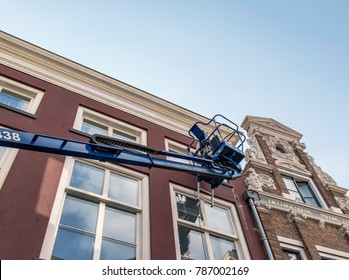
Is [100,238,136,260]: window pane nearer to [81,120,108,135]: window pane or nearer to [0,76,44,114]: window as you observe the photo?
[81,120,108,135]: window pane

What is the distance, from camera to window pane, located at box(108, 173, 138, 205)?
8.46 metres

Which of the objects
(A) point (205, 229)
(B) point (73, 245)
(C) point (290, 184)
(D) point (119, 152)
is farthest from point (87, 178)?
(C) point (290, 184)

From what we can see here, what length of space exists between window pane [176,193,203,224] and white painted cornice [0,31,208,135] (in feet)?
11.7

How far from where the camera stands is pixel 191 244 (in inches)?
328

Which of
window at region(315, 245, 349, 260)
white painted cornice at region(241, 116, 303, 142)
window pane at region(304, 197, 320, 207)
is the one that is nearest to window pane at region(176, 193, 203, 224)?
window at region(315, 245, 349, 260)

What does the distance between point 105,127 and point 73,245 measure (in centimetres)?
505

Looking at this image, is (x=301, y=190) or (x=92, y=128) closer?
(x=92, y=128)

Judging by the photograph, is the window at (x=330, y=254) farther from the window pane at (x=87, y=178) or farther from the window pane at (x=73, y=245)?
the window pane at (x=73, y=245)

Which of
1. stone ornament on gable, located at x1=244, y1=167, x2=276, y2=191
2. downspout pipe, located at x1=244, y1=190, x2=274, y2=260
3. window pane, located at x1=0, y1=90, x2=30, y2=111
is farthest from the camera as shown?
stone ornament on gable, located at x1=244, y1=167, x2=276, y2=191

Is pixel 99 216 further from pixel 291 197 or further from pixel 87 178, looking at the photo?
pixel 291 197

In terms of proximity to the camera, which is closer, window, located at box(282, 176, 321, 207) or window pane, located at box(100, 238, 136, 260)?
window pane, located at box(100, 238, 136, 260)

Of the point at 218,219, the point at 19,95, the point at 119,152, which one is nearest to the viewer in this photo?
the point at 119,152

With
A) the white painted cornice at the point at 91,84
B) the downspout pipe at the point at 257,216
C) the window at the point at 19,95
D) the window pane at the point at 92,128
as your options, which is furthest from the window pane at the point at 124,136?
the downspout pipe at the point at 257,216
